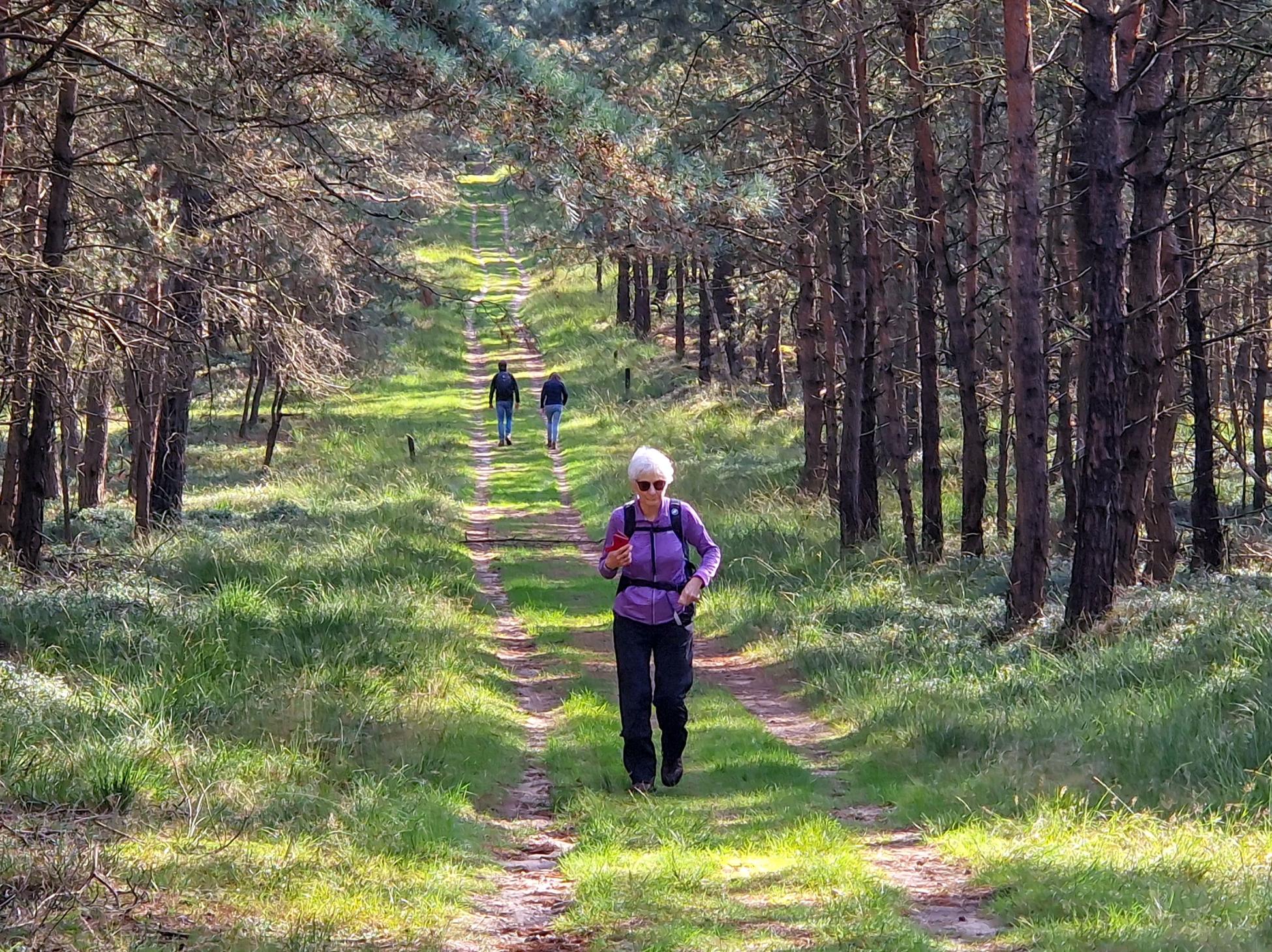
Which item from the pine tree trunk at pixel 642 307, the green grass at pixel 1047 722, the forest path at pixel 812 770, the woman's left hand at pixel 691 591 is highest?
the pine tree trunk at pixel 642 307

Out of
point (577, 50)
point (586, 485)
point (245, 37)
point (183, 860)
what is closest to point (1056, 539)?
point (586, 485)

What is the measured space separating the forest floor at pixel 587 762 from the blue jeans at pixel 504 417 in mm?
12326

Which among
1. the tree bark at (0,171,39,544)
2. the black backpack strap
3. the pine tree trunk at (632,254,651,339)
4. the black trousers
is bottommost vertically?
the black trousers

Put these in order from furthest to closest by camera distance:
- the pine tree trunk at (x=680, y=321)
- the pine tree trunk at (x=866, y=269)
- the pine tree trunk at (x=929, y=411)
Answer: the pine tree trunk at (x=680, y=321) < the pine tree trunk at (x=929, y=411) < the pine tree trunk at (x=866, y=269)

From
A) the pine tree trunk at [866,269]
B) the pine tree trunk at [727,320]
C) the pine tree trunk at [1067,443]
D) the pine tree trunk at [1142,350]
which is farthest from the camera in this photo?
the pine tree trunk at [727,320]

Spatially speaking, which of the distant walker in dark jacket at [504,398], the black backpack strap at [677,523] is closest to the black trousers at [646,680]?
the black backpack strap at [677,523]

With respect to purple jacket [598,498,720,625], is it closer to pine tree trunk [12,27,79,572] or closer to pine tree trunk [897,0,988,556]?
pine tree trunk [12,27,79,572]

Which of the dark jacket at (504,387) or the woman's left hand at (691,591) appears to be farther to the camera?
the dark jacket at (504,387)

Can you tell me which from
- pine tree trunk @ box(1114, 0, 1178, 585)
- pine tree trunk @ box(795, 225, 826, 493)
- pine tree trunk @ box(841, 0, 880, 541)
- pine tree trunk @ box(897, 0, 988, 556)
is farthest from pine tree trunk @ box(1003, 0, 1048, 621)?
pine tree trunk @ box(795, 225, 826, 493)

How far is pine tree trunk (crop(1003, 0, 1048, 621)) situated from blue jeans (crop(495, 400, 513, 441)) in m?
17.4

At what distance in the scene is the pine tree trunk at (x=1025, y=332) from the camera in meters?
11.6

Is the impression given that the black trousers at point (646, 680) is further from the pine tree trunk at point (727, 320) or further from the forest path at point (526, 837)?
the pine tree trunk at point (727, 320)

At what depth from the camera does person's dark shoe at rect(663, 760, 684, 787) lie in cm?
773

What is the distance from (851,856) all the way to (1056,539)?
1653 centimetres
